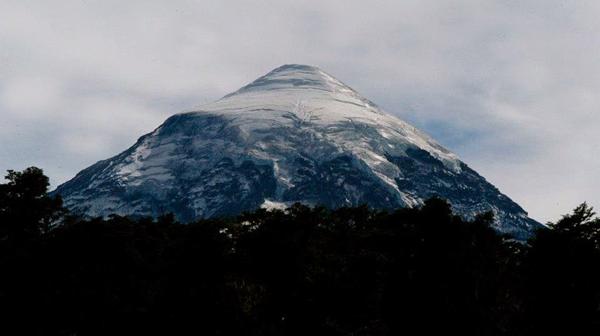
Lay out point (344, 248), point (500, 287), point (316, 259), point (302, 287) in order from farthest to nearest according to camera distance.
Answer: point (344, 248) < point (316, 259) < point (302, 287) < point (500, 287)

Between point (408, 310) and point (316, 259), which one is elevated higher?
point (316, 259)

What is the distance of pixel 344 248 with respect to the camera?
265 ft

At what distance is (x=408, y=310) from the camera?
46.8m

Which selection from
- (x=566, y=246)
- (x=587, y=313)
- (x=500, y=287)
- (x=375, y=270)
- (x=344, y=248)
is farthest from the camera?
(x=344, y=248)

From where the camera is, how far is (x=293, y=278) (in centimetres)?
6631

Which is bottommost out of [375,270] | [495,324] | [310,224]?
[495,324]

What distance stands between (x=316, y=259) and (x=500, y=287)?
761 inches

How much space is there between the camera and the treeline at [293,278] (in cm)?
4678

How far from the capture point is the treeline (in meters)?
46.8

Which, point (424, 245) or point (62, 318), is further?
point (62, 318)

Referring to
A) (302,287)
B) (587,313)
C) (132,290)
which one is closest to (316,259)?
(302,287)

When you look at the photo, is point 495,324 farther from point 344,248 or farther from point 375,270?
point 344,248

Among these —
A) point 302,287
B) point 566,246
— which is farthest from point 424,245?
point 302,287

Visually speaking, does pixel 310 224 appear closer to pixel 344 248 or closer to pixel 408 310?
pixel 344 248
